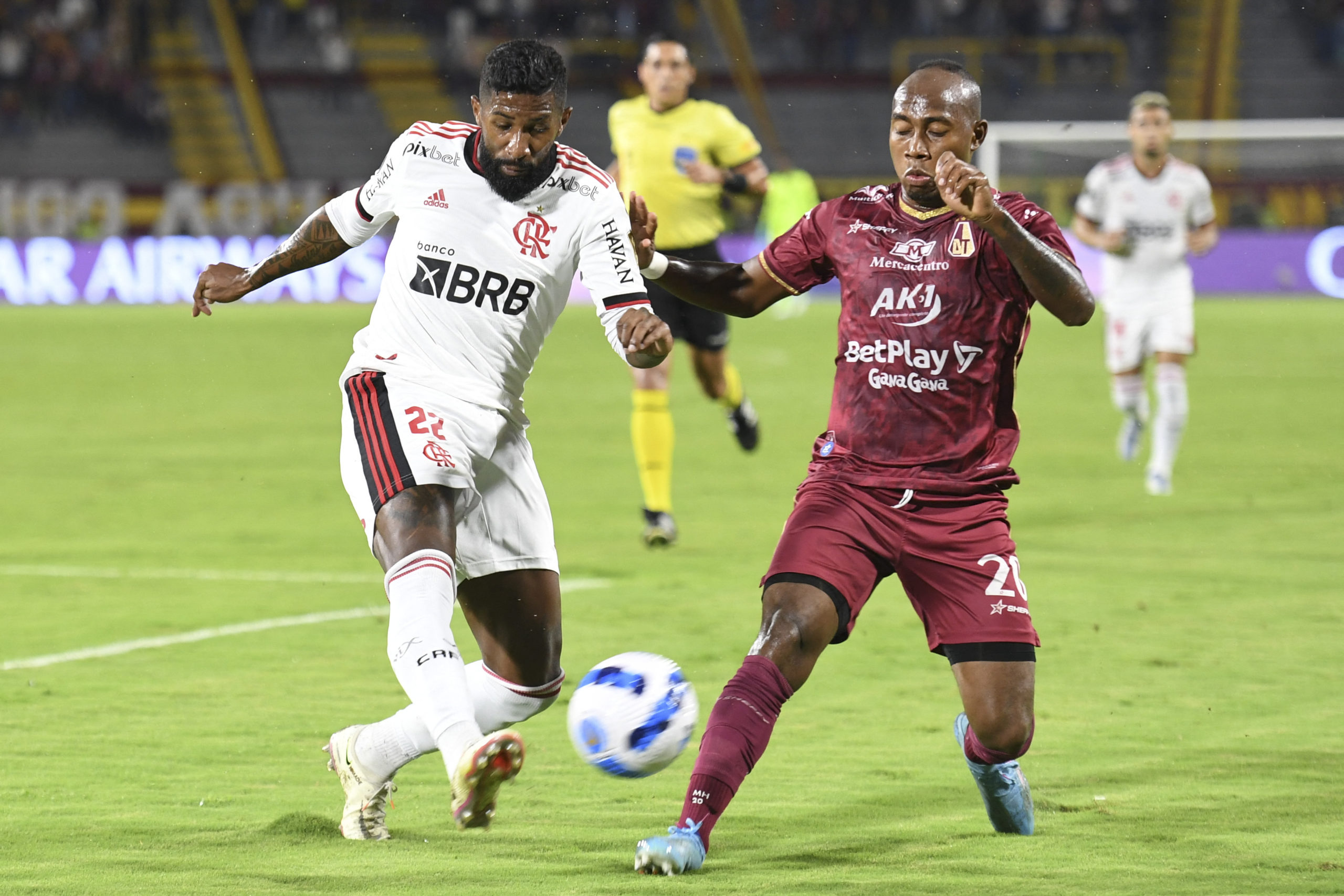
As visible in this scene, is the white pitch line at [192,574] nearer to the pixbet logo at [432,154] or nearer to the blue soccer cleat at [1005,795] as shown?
the pixbet logo at [432,154]

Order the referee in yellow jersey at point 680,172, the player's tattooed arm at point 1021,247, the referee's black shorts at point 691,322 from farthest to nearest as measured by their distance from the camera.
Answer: the referee in yellow jersey at point 680,172
the referee's black shorts at point 691,322
the player's tattooed arm at point 1021,247

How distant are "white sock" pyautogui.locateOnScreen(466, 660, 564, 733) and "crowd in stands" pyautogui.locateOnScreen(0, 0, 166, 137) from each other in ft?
109

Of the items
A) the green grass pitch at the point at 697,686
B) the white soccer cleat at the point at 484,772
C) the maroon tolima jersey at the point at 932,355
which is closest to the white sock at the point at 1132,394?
the green grass pitch at the point at 697,686

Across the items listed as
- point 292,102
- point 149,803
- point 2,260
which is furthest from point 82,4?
point 149,803

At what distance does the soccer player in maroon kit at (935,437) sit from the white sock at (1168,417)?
7.62m

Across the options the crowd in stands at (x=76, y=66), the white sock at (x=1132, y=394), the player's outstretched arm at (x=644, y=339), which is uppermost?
the crowd in stands at (x=76, y=66)

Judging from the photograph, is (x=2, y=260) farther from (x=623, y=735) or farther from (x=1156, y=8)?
(x=623, y=735)

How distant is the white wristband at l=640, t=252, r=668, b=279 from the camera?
516 cm

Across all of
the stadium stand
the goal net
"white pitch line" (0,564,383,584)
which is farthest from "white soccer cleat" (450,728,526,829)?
the stadium stand

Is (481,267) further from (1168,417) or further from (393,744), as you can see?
(1168,417)

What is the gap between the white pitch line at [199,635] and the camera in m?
7.19

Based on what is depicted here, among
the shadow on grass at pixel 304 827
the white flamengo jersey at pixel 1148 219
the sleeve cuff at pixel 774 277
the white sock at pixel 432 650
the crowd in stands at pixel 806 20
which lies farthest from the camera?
the crowd in stands at pixel 806 20

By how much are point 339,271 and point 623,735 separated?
26.4m

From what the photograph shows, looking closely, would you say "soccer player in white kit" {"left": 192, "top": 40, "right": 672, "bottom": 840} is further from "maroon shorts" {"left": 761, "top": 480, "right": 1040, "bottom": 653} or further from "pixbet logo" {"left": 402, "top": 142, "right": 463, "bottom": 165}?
"maroon shorts" {"left": 761, "top": 480, "right": 1040, "bottom": 653}
